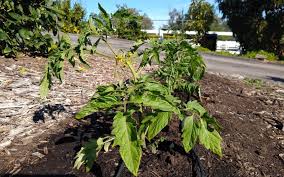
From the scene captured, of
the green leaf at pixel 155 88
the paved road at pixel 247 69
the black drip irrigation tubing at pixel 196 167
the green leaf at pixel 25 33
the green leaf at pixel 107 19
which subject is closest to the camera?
the green leaf at pixel 155 88

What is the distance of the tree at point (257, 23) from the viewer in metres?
22.1

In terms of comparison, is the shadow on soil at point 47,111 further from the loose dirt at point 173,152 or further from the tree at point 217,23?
the tree at point 217,23

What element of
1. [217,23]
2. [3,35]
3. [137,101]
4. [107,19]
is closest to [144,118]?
[137,101]

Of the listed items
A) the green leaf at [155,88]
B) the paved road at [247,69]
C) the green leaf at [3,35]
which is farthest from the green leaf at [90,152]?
the paved road at [247,69]

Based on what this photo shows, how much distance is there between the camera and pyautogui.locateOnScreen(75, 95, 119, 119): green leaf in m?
2.04

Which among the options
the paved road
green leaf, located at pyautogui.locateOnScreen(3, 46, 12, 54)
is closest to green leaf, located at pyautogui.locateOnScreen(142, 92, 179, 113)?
green leaf, located at pyautogui.locateOnScreen(3, 46, 12, 54)

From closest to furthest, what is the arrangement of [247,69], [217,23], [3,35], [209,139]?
[209,139], [3,35], [247,69], [217,23]

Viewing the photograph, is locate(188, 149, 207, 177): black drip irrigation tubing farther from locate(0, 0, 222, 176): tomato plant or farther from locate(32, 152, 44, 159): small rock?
locate(32, 152, 44, 159): small rock

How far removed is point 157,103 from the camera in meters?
2.01

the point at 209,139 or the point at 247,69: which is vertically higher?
the point at 209,139

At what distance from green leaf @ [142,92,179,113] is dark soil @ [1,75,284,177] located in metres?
0.78

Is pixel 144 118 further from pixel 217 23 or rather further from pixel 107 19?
pixel 217 23

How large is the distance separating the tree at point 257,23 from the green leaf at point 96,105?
815 inches

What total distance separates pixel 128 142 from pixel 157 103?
0.29 metres
